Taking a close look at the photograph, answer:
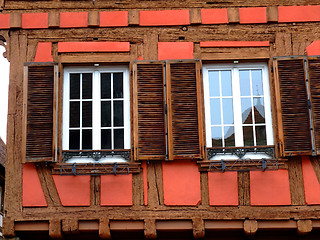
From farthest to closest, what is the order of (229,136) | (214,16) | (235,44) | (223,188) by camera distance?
(214,16)
(235,44)
(229,136)
(223,188)

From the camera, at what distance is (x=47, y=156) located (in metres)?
9.74

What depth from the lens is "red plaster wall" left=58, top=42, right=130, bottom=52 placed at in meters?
10.2

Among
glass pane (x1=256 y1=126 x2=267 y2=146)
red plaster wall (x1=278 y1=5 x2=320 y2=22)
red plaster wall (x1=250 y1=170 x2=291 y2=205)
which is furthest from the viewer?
red plaster wall (x1=278 y1=5 x2=320 y2=22)

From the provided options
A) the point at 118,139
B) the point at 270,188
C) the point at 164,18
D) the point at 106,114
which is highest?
the point at 164,18

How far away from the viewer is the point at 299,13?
10.4 metres

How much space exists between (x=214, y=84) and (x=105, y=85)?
1569mm

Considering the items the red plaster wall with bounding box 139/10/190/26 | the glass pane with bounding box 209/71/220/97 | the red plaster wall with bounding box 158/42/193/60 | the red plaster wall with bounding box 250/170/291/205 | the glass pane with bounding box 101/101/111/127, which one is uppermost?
the red plaster wall with bounding box 139/10/190/26

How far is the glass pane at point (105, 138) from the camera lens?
10000 mm

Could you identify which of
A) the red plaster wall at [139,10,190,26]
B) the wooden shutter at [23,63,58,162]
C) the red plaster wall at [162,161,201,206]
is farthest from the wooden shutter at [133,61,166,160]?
the wooden shutter at [23,63,58,162]

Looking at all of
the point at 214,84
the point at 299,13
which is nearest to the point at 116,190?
the point at 214,84

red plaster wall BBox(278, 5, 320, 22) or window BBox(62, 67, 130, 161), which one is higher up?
red plaster wall BBox(278, 5, 320, 22)

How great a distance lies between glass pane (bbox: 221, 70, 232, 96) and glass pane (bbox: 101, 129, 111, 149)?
1742 mm

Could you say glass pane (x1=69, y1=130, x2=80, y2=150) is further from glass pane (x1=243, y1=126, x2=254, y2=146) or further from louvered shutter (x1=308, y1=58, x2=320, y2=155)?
louvered shutter (x1=308, y1=58, x2=320, y2=155)

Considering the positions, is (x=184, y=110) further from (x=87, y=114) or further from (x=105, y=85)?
(x=87, y=114)
